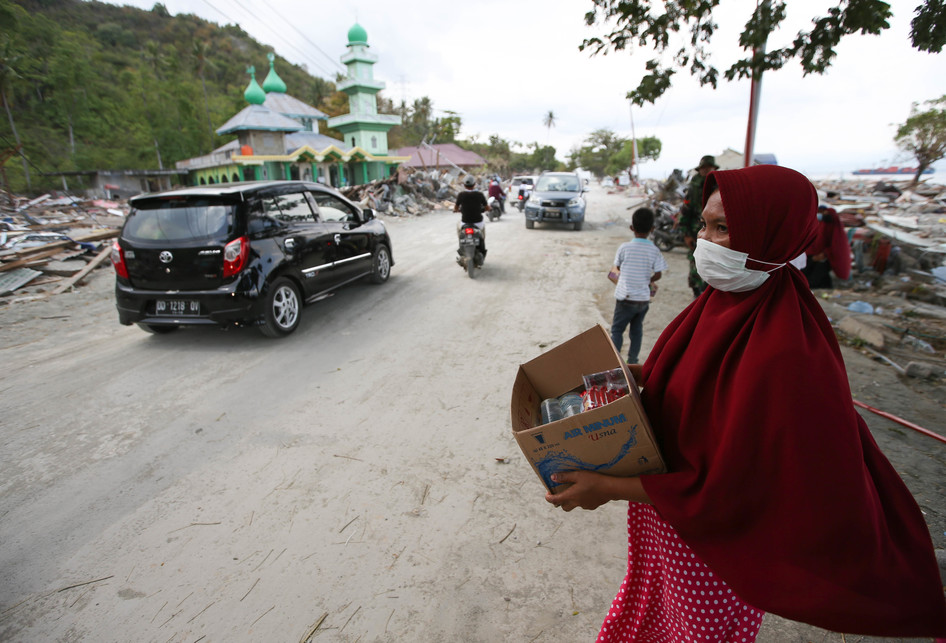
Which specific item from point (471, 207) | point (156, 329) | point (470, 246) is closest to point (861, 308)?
point (470, 246)

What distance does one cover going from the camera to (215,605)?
2221mm

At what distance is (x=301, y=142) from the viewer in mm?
34125

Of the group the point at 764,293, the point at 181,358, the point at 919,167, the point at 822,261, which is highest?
the point at 919,167

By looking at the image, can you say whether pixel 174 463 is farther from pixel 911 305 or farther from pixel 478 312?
pixel 911 305

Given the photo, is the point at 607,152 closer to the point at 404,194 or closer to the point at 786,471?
the point at 404,194

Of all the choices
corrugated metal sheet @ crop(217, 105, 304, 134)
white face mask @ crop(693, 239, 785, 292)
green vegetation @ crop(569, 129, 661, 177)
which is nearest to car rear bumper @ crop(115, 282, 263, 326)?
white face mask @ crop(693, 239, 785, 292)

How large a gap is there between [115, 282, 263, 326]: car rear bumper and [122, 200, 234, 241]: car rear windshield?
571 mm

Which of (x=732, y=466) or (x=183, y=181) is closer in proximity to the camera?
(x=732, y=466)

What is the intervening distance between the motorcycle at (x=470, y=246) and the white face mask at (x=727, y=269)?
280 inches

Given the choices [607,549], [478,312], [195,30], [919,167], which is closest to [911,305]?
[478,312]

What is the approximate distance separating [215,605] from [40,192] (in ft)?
110

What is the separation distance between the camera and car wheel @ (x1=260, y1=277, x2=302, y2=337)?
5312 millimetres

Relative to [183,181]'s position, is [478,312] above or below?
below

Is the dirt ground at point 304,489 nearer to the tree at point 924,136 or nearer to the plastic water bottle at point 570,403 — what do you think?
the plastic water bottle at point 570,403
